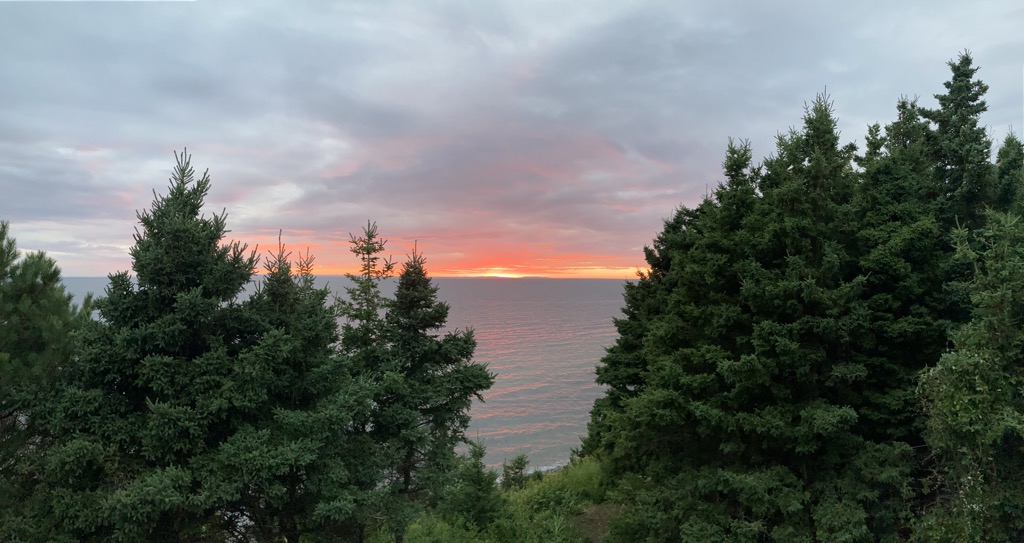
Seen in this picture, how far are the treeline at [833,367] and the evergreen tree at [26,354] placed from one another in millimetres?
12725

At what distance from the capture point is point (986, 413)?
10.7m

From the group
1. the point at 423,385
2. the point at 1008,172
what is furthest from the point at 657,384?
the point at 1008,172

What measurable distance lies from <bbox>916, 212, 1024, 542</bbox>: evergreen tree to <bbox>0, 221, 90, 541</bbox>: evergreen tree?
1731cm

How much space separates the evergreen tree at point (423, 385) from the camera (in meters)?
14.0

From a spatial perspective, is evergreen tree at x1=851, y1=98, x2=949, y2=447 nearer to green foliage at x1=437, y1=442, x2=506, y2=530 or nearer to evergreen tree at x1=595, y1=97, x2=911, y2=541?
evergreen tree at x1=595, y1=97, x2=911, y2=541

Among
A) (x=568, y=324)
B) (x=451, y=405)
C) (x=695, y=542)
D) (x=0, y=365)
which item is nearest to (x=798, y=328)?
(x=695, y=542)

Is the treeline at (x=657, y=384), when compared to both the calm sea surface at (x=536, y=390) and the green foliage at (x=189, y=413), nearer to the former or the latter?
the green foliage at (x=189, y=413)

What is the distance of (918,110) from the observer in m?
20.2

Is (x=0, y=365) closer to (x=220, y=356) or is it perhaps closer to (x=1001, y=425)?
(x=220, y=356)

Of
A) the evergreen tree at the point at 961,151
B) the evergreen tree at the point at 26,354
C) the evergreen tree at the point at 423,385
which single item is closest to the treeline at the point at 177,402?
the evergreen tree at the point at 26,354

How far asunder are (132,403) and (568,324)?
318 ft

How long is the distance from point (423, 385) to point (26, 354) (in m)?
8.46

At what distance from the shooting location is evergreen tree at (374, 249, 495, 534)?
553 inches

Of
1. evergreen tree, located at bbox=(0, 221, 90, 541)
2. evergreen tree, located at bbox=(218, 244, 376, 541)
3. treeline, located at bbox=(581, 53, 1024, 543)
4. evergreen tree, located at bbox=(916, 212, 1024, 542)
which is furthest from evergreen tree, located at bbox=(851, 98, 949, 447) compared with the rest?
evergreen tree, located at bbox=(0, 221, 90, 541)
